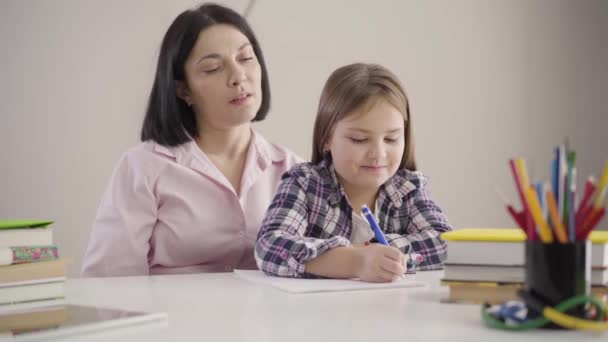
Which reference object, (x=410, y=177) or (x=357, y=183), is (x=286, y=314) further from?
(x=410, y=177)

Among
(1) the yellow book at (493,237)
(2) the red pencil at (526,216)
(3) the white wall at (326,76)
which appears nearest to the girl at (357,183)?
(1) the yellow book at (493,237)

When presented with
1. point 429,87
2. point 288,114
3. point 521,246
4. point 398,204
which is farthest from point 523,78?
point 521,246

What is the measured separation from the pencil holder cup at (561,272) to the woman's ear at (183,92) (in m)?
1.23

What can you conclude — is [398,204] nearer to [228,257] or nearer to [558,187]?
[228,257]

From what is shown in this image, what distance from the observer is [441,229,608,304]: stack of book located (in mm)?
920

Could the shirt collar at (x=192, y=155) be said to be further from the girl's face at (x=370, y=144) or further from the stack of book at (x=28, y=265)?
the stack of book at (x=28, y=265)

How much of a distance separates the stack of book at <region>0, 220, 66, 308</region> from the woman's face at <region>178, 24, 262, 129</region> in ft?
2.50

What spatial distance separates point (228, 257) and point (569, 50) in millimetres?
2019

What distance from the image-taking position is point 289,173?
157cm

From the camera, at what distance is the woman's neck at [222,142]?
190cm

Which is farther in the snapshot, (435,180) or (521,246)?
(435,180)

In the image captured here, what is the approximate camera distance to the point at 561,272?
79 cm

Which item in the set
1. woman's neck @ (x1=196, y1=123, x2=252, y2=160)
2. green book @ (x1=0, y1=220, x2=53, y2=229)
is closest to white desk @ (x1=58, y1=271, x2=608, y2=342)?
green book @ (x1=0, y1=220, x2=53, y2=229)

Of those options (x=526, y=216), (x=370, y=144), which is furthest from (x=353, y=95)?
(x=526, y=216)
